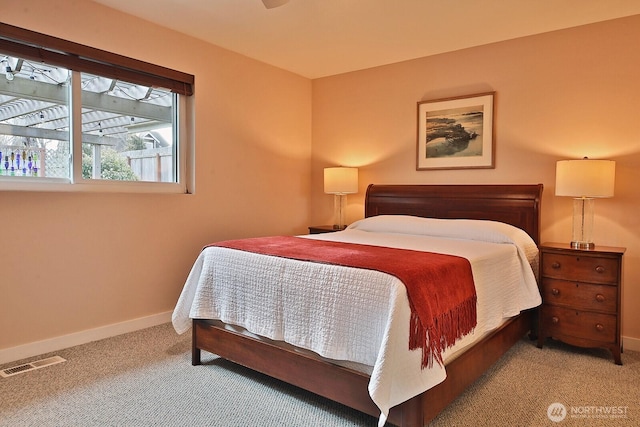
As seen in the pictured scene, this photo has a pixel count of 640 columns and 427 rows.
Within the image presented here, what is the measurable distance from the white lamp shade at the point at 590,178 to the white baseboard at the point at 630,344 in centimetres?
107

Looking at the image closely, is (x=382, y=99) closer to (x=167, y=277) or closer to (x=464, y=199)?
(x=464, y=199)

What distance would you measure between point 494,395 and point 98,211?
9.24 ft

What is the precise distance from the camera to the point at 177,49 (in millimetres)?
3438

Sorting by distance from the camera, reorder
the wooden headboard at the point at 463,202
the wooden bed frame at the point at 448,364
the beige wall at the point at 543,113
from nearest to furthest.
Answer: the wooden bed frame at the point at 448,364, the beige wall at the point at 543,113, the wooden headboard at the point at 463,202

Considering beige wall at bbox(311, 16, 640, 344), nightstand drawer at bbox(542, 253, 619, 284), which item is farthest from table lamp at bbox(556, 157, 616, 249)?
beige wall at bbox(311, 16, 640, 344)

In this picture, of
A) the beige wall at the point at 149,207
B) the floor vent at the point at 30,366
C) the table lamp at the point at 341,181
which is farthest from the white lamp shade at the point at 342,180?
the floor vent at the point at 30,366

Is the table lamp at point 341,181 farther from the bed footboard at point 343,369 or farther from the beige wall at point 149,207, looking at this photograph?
the bed footboard at point 343,369

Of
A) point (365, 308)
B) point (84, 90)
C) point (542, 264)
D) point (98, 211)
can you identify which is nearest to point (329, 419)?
point (365, 308)

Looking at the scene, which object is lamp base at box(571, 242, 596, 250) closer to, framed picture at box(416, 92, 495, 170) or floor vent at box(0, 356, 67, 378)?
framed picture at box(416, 92, 495, 170)

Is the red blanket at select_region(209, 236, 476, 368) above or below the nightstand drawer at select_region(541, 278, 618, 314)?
above

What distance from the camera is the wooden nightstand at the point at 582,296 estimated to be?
2.72m

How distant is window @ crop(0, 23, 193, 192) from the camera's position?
2.68 m

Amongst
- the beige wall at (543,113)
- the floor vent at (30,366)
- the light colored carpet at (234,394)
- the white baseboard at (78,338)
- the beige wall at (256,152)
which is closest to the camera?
the light colored carpet at (234,394)

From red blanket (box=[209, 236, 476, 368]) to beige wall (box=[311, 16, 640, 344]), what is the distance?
5.57ft
